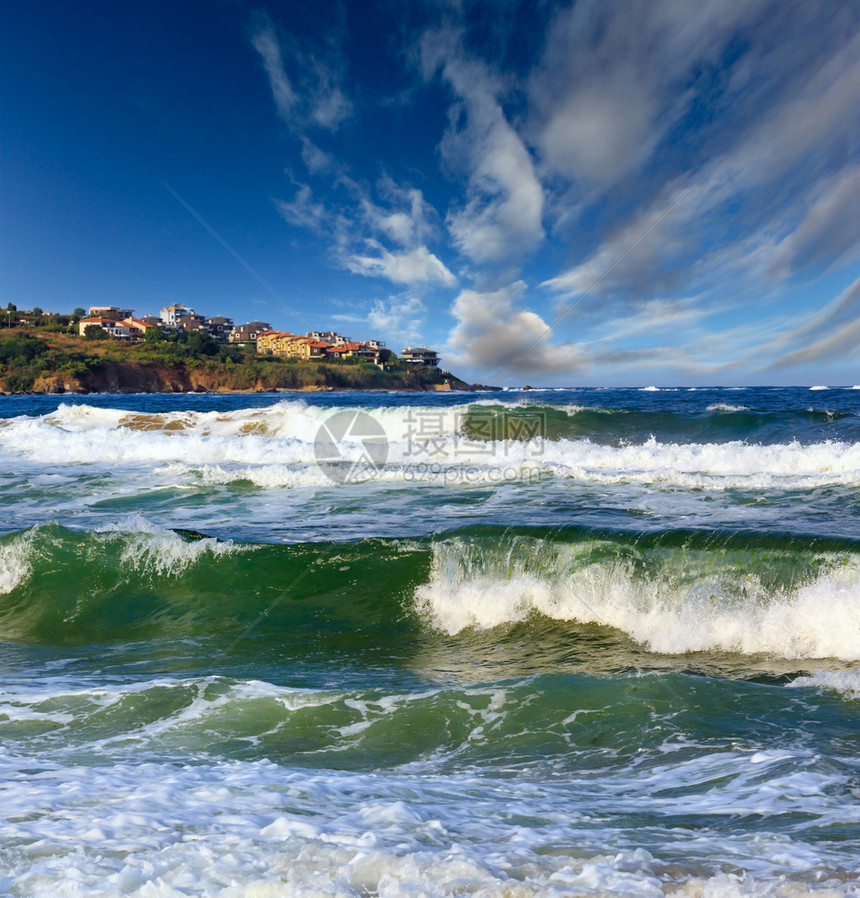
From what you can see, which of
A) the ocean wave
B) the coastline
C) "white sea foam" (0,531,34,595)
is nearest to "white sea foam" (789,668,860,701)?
the ocean wave

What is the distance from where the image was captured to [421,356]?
151m

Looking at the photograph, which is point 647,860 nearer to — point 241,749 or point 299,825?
point 299,825

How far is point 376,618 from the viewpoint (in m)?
6.89

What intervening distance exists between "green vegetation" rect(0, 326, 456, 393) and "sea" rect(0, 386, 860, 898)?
8493 centimetres

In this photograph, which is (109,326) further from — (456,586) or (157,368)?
(456,586)

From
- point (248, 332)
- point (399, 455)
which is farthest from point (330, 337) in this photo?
point (399, 455)

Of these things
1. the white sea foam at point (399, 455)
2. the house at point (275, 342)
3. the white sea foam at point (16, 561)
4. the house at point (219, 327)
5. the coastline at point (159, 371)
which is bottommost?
the white sea foam at point (16, 561)

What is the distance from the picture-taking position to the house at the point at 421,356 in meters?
142

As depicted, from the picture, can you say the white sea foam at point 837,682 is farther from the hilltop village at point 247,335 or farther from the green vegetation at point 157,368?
the hilltop village at point 247,335

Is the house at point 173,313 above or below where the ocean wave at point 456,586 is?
above

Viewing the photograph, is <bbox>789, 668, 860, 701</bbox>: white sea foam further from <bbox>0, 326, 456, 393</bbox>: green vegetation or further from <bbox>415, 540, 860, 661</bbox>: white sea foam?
<bbox>0, 326, 456, 393</bbox>: green vegetation

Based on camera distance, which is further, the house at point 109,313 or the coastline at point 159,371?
the house at point 109,313

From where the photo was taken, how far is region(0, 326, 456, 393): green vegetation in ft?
273

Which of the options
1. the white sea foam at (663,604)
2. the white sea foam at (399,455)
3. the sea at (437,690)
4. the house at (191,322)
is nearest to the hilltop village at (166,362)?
the house at (191,322)
